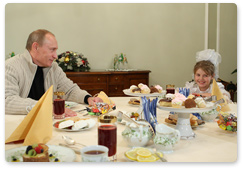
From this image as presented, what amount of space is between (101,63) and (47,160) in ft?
12.2

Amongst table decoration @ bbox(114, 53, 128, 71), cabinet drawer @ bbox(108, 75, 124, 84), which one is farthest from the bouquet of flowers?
table decoration @ bbox(114, 53, 128, 71)

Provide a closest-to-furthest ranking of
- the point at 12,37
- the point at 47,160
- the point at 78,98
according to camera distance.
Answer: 1. the point at 47,160
2. the point at 78,98
3. the point at 12,37

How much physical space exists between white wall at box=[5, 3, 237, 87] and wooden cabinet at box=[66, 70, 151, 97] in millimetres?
363

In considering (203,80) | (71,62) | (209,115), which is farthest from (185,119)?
(71,62)

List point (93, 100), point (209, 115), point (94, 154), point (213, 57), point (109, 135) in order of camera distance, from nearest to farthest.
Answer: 1. point (94, 154)
2. point (109, 135)
3. point (209, 115)
4. point (93, 100)
5. point (213, 57)

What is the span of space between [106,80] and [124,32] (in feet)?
3.43

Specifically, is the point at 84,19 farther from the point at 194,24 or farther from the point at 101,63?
the point at 194,24

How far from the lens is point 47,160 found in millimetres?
1020

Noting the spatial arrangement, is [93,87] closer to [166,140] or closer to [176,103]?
[176,103]

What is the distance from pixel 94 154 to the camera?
3.12 ft

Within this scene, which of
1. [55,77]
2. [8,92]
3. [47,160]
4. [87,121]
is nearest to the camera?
[47,160]

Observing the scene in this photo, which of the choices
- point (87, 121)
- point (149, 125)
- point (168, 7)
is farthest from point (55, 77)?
point (168, 7)

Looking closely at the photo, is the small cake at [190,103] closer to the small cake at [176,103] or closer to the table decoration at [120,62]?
the small cake at [176,103]

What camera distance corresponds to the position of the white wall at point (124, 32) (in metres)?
4.14
